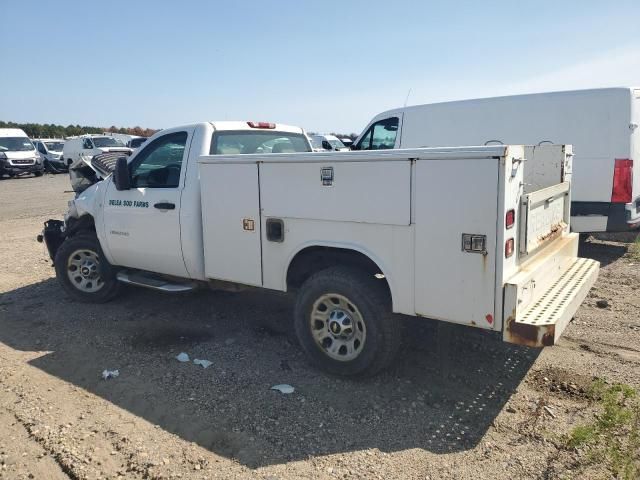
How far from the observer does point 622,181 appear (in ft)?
25.4

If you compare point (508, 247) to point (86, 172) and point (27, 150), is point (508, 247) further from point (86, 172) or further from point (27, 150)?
point (27, 150)

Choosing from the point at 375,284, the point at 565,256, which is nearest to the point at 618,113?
the point at 565,256

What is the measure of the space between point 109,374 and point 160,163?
7.24ft

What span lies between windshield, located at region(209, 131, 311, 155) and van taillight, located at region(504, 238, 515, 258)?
300 cm

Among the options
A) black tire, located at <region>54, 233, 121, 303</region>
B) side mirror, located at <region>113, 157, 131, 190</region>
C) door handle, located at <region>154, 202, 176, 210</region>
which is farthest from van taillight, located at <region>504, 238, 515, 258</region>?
black tire, located at <region>54, 233, 121, 303</region>

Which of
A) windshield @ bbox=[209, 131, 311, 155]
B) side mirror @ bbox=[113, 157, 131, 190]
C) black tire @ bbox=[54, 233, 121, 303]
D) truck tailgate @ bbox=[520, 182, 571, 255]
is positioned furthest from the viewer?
black tire @ bbox=[54, 233, 121, 303]

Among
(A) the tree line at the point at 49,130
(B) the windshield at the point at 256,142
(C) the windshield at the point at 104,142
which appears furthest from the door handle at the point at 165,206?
(A) the tree line at the point at 49,130

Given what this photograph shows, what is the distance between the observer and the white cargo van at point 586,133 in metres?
7.67

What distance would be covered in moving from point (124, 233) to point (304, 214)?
8.24 feet

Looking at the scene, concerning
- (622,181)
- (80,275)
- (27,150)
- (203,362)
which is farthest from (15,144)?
(622,181)

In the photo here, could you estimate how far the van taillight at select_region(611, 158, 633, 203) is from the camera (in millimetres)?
7699

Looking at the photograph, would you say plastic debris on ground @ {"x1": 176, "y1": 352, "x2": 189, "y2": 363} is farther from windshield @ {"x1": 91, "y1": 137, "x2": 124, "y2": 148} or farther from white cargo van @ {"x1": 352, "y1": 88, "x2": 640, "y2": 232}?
windshield @ {"x1": 91, "y1": 137, "x2": 124, "y2": 148}

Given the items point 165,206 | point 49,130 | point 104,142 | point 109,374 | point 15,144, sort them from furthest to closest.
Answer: point 49,130 → point 104,142 → point 15,144 → point 165,206 → point 109,374

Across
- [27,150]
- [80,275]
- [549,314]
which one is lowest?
[80,275]
